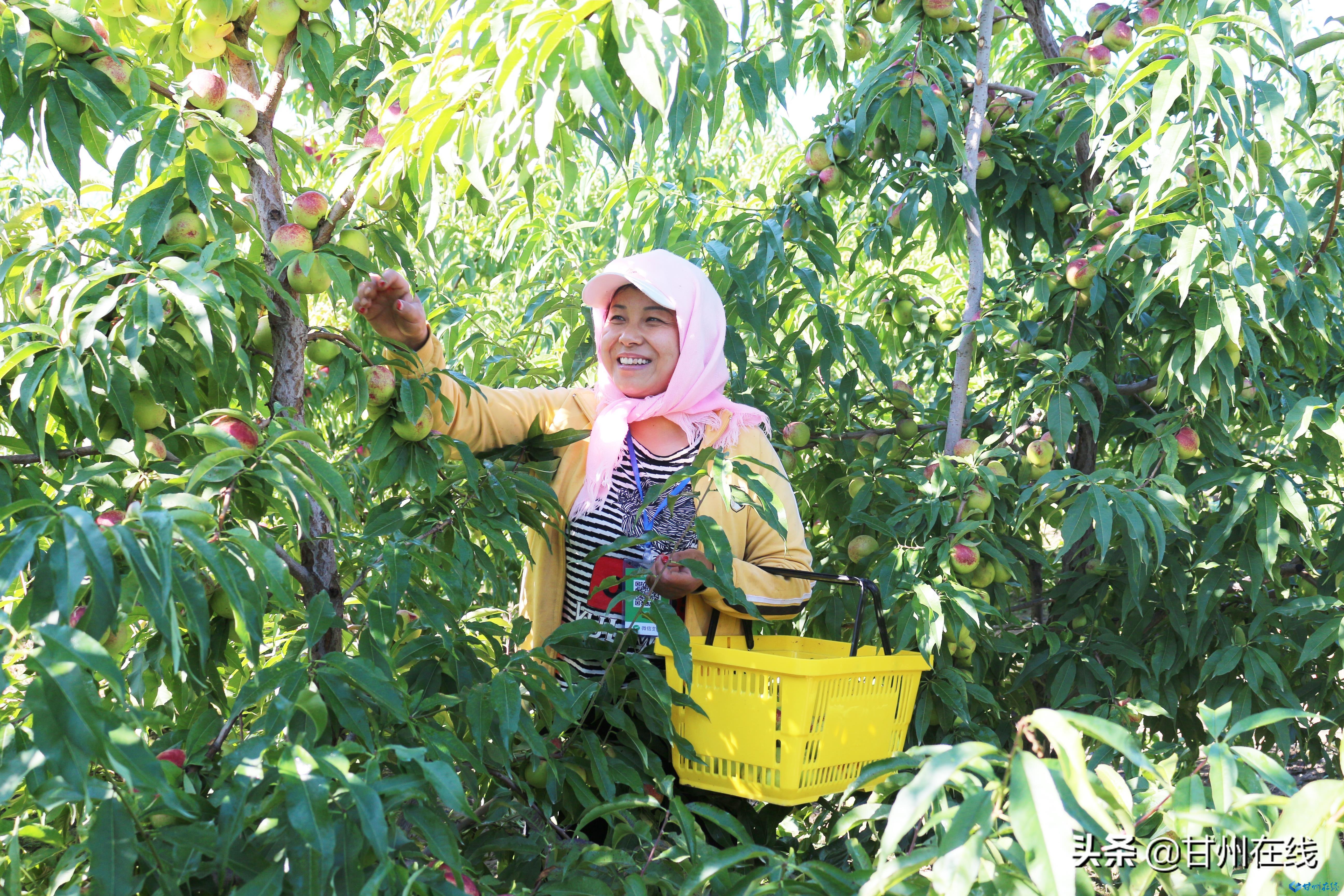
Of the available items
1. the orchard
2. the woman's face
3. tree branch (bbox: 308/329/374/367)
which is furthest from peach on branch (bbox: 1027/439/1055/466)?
tree branch (bbox: 308/329/374/367)

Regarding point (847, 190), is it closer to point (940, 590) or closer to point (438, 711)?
point (940, 590)

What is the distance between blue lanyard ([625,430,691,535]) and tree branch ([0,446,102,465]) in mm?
997

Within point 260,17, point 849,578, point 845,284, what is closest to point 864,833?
point 849,578

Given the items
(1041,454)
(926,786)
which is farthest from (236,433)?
(1041,454)

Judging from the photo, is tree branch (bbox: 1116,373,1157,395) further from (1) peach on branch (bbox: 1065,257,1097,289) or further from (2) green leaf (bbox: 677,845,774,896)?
(2) green leaf (bbox: 677,845,774,896)

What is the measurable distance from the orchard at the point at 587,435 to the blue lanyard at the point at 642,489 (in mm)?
179

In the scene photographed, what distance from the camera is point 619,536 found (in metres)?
2.24

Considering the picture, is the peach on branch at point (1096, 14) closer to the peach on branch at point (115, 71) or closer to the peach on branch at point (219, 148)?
the peach on branch at point (219, 148)

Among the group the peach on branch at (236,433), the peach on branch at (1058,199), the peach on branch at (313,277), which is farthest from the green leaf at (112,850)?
the peach on branch at (1058,199)

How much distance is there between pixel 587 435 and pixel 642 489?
17 cm

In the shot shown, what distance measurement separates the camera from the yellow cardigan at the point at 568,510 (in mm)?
2043

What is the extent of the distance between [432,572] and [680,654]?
0.43 metres

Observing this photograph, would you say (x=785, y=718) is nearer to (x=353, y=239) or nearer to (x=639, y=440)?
(x=639, y=440)

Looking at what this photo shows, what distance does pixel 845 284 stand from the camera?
14.4ft
